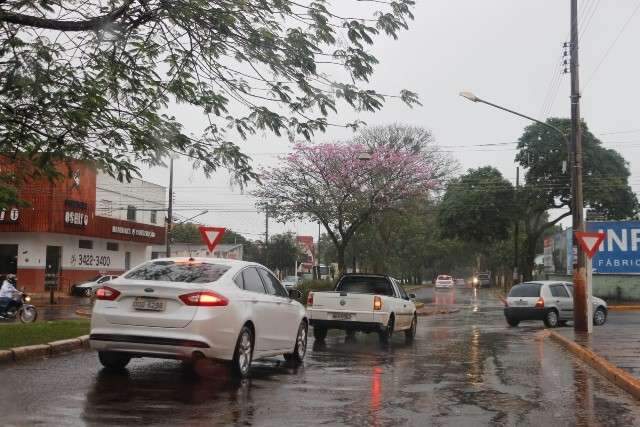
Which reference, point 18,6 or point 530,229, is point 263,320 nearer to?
point 18,6

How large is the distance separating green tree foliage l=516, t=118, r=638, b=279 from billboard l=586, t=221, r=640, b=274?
5.38m

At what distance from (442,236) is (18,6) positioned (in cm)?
4164

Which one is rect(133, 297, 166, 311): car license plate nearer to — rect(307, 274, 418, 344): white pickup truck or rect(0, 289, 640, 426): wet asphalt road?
rect(0, 289, 640, 426): wet asphalt road

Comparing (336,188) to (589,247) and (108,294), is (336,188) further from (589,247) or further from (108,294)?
(108,294)

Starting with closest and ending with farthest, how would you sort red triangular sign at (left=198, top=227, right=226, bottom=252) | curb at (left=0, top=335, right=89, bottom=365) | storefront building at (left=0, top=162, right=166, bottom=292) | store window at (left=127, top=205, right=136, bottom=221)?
curb at (left=0, top=335, right=89, bottom=365), red triangular sign at (left=198, top=227, right=226, bottom=252), storefront building at (left=0, top=162, right=166, bottom=292), store window at (left=127, top=205, right=136, bottom=221)

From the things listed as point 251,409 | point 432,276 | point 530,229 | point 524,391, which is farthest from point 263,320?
point 432,276

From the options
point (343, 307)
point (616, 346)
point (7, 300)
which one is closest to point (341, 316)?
point (343, 307)

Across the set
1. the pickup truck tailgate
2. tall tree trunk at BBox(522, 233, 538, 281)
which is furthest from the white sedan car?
tall tree trunk at BBox(522, 233, 538, 281)

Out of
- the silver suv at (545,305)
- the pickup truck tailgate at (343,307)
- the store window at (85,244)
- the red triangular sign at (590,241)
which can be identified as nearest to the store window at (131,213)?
the store window at (85,244)

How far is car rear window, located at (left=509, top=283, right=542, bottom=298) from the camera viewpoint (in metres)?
23.4

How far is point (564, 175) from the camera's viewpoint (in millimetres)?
41594

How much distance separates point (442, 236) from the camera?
49156mm

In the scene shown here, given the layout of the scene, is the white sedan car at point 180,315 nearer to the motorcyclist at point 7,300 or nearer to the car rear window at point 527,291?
the motorcyclist at point 7,300

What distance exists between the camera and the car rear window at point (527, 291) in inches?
921
